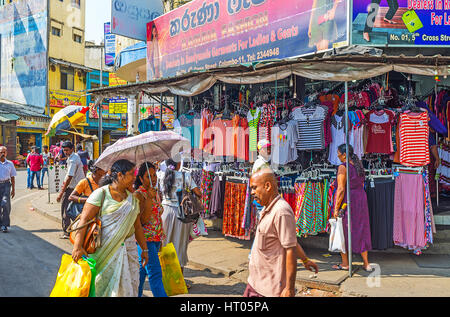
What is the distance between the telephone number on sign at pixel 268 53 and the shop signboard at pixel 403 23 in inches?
78.4

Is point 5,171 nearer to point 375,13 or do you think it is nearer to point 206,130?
point 206,130

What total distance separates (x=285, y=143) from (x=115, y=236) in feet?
14.4

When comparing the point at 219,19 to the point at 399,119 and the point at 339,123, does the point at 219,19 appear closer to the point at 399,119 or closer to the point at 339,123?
the point at 339,123

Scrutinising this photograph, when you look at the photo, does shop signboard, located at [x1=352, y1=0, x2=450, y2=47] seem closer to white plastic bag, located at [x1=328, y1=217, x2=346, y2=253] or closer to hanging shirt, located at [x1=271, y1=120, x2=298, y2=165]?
hanging shirt, located at [x1=271, y1=120, x2=298, y2=165]

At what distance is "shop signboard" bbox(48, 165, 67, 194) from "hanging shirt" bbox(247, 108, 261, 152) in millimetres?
7122

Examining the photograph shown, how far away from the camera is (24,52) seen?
32094 millimetres

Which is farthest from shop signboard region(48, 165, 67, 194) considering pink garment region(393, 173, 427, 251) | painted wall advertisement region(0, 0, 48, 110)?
painted wall advertisement region(0, 0, 48, 110)

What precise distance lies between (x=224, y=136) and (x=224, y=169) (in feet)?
2.58

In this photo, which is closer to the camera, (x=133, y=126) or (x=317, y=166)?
(x=317, y=166)

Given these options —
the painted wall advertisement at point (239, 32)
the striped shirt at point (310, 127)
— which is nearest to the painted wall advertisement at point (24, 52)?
the painted wall advertisement at point (239, 32)

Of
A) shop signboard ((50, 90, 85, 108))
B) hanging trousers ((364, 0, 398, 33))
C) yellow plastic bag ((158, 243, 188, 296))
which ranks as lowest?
yellow plastic bag ((158, 243, 188, 296))

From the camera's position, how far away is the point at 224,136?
27.2ft

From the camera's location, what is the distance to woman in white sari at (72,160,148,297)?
326 centimetres
